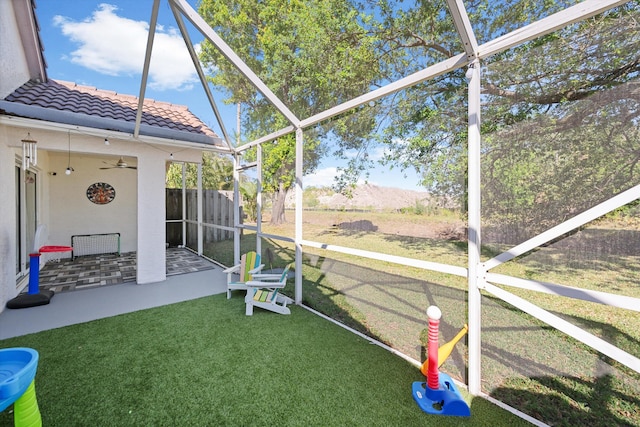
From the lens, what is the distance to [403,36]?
13.7 ft

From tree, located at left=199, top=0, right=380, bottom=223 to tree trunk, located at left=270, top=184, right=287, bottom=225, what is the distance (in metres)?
0.02

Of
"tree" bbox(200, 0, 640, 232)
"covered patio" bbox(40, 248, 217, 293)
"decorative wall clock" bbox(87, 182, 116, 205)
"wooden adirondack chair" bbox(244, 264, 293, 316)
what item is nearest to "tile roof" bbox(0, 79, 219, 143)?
"tree" bbox(200, 0, 640, 232)

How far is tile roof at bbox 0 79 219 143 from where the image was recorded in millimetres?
4520

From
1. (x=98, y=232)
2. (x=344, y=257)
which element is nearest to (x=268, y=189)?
(x=344, y=257)

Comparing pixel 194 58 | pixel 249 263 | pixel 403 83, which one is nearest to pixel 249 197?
pixel 249 263

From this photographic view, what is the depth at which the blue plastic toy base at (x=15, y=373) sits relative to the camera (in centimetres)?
141

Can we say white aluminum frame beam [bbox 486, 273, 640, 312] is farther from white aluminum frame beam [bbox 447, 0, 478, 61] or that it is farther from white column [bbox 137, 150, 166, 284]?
white column [bbox 137, 150, 166, 284]

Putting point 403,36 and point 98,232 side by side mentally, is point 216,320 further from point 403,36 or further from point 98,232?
point 98,232

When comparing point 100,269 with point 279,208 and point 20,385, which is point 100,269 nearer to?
point 279,208

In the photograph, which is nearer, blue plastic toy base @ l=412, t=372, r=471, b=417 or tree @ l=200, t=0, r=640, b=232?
tree @ l=200, t=0, r=640, b=232

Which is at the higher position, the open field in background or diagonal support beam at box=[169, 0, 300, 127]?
diagonal support beam at box=[169, 0, 300, 127]

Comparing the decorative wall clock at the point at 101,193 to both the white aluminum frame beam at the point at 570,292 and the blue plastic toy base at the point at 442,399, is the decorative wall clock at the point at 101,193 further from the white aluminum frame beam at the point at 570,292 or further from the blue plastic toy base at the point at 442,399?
the white aluminum frame beam at the point at 570,292

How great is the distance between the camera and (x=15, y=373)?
1.68 metres

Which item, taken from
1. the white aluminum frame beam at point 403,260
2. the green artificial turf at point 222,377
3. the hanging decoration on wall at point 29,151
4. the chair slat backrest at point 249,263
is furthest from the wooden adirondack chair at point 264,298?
the hanging decoration on wall at point 29,151
